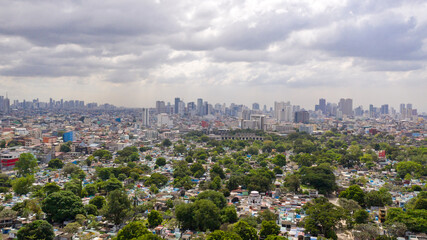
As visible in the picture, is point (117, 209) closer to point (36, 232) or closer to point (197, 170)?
point (36, 232)

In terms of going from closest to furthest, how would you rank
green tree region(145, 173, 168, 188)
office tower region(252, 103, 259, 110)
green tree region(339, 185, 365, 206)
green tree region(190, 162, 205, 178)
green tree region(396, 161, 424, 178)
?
1. green tree region(339, 185, 365, 206)
2. green tree region(145, 173, 168, 188)
3. green tree region(190, 162, 205, 178)
4. green tree region(396, 161, 424, 178)
5. office tower region(252, 103, 259, 110)

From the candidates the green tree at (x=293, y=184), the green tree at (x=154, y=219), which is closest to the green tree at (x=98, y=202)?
the green tree at (x=154, y=219)

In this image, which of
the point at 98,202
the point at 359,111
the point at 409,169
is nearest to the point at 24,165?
the point at 98,202

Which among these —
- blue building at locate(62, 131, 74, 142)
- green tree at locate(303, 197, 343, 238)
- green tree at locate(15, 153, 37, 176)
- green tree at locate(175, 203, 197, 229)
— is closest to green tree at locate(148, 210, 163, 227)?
green tree at locate(175, 203, 197, 229)

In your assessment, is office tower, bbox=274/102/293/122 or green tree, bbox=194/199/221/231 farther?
office tower, bbox=274/102/293/122

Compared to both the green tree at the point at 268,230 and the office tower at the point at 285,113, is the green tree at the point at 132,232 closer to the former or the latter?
the green tree at the point at 268,230

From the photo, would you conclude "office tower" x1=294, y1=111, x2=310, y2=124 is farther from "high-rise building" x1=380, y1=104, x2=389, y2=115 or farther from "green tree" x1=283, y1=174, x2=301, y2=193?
"green tree" x1=283, y1=174, x2=301, y2=193
